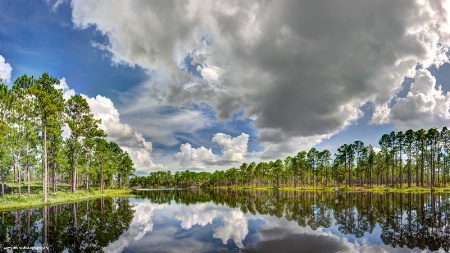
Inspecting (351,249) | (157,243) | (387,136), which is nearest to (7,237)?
(157,243)

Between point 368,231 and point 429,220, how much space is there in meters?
9.85

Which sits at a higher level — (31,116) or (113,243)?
(31,116)

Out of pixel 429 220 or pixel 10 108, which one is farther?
pixel 10 108

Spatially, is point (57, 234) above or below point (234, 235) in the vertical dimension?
above

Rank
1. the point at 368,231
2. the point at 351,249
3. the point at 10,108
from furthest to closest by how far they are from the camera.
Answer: the point at 10,108 → the point at 368,231 → the point at 351,249

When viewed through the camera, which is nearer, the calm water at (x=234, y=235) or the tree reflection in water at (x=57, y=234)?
the tree reflection in water at (x=57, y=234)

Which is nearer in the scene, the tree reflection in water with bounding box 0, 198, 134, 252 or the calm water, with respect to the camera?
the tree reflection in water with bounding box 0, 198, 134, 252

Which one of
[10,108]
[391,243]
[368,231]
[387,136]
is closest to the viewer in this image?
[391,243]

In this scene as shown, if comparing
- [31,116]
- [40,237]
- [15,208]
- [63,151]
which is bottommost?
[15,208]

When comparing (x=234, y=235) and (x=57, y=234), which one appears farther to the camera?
(x=234, y=235)

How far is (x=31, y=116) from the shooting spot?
136ft

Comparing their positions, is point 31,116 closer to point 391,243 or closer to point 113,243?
point 113,243

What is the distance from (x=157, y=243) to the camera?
18469 mm

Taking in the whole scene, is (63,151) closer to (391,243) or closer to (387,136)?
(391,243)
